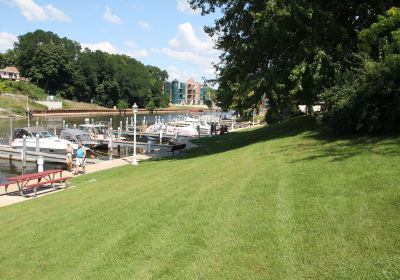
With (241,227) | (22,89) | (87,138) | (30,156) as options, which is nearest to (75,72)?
(22,89)

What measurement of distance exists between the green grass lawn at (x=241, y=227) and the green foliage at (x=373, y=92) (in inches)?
36.2

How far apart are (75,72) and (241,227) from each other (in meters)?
130

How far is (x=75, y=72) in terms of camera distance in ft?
425

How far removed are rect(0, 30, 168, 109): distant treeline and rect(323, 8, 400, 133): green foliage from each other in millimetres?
118338

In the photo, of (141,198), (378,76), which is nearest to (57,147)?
(141,198)

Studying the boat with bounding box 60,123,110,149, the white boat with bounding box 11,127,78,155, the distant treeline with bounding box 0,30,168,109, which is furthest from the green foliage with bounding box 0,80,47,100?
the white boat with bounding box 11,127,78,155

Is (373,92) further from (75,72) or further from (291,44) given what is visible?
(75,72)

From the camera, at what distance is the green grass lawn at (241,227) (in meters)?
5.77

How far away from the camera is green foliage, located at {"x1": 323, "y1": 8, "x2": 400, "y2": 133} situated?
1246cm

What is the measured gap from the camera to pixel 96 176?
1981cm

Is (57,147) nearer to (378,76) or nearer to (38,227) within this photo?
(38,227)

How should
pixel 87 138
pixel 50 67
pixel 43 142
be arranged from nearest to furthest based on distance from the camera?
pixel 43 142 → pixel 87 138 → pixel 50 67

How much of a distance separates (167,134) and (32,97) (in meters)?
73.8

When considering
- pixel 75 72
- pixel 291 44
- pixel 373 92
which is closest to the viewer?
pixel 373 92
